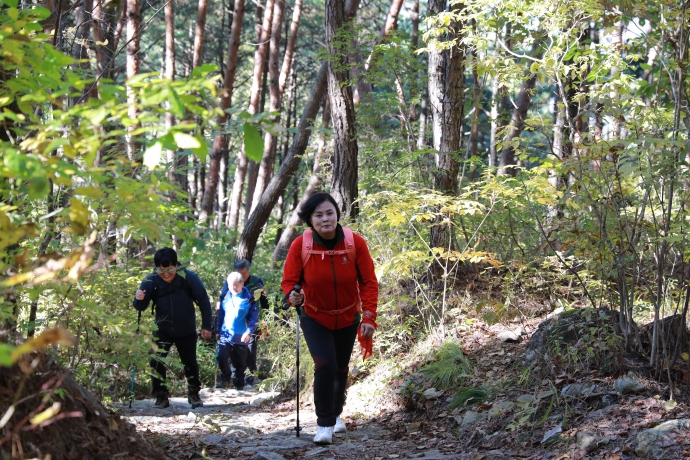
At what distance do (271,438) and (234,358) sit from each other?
4836mm

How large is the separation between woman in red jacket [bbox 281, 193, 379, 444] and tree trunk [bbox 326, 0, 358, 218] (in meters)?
4.18

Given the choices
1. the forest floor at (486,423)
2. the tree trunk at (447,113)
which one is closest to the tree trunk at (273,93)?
the tree trunk at (447,113)

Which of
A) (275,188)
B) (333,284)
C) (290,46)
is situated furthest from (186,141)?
(290,46)

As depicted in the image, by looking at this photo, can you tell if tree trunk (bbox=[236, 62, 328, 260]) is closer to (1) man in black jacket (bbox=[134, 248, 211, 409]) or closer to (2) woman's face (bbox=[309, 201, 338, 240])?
(1) man in black jacket (bbox=[134, 248, 211, 409])

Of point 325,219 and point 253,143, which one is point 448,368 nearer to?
point 325,219

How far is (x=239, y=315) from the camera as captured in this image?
10.6m

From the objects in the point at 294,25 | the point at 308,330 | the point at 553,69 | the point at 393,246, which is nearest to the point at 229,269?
the point at 294,25

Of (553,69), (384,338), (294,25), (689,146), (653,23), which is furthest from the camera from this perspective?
(294,25)

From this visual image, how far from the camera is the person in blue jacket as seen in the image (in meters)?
10.5

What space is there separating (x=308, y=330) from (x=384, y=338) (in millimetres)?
2487

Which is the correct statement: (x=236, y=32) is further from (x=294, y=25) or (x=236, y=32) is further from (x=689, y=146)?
(x=689, y=146)

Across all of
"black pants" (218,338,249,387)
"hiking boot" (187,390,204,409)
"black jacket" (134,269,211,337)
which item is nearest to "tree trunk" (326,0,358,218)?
"black jacket" (134,269,211,337)

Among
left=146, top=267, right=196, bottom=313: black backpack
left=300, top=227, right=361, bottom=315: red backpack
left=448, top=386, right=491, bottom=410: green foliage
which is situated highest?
left=300, top=227, right=361, bottom=315: red backpack

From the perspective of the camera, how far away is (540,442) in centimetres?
507
